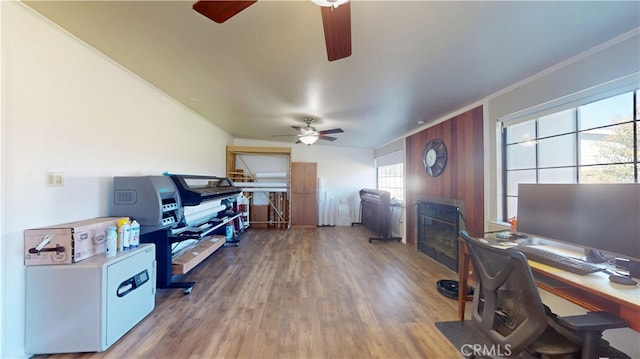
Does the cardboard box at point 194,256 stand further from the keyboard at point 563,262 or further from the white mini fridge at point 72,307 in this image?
the keyboard at point 563,262

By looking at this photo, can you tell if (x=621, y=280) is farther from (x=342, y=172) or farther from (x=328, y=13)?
(x=342, y=172)

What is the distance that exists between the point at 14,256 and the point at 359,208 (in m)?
6.43

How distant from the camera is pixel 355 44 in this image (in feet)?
5.84

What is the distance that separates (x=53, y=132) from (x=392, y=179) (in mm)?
5939

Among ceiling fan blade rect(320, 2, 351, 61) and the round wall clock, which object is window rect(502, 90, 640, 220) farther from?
ceiling fan blade rect(320, 2, 351, 61)

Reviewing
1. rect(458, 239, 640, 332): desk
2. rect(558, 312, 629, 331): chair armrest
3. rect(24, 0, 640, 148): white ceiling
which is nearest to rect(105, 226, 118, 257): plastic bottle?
rect(24, 0, 640, 148): white ceiling

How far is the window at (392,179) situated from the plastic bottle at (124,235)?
4.94 meters

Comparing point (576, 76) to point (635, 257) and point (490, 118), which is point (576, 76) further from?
point (635, 257)

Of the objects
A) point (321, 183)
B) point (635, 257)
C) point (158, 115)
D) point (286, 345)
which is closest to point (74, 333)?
point (286, 345)

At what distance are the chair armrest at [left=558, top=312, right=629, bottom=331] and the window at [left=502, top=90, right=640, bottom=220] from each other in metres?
1.19

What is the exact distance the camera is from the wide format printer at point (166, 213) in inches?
89.8

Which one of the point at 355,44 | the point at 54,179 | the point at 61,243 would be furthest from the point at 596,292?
the point at 54,179

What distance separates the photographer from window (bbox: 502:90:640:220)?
5.59 ft

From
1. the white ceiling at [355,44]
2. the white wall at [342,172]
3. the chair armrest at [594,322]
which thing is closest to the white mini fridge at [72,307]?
the white ceiling at [355,44]
